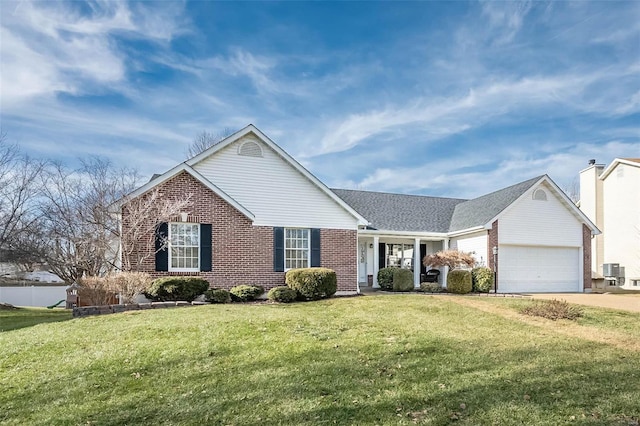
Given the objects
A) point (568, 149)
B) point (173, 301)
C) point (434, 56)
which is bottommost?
point (173, 301)

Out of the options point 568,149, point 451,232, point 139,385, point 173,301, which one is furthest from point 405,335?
point 568,149

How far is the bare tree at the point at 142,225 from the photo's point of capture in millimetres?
13523

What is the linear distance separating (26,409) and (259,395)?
275 cm

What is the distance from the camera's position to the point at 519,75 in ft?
51.4

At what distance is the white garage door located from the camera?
19609mm

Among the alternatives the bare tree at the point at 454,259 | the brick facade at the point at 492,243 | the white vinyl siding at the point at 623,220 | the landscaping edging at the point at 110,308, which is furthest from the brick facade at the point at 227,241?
the white vinyl siding at the point at 623,220

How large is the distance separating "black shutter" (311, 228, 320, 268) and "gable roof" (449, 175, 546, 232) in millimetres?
7912

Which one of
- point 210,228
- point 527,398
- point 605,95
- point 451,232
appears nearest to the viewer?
point 527,398

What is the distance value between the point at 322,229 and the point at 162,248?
5.78 metres

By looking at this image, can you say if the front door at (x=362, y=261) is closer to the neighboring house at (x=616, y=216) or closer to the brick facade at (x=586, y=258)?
the brick facade at (x=586, y=258)

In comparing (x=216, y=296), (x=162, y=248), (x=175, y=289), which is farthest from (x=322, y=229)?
(x=175, y=289)

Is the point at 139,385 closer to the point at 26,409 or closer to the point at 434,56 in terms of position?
the point at 26,409

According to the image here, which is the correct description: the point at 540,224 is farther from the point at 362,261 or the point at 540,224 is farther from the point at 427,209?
the point at 362,261

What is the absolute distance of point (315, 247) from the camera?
53.3 ft
